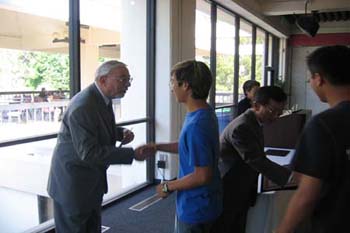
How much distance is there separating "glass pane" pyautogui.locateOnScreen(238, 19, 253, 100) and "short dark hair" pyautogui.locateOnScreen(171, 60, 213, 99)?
680 cm

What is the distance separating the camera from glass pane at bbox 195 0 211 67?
6.08m

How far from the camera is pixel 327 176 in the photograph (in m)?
1.26

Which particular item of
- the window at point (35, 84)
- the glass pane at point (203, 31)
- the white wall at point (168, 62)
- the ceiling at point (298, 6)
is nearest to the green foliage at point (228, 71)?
the glass pane at point (203, 31)

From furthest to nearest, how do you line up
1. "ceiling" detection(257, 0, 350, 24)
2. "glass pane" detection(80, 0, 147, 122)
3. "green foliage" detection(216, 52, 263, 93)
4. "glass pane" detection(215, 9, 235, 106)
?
"ceiling" detection(257, 0, 350, 24)
"green foliage" detection(216, 52, 263, 93)
"glass pane" detection(215, 9, 235, 106)
"glass pane" detection(80, 0, 147, 122)

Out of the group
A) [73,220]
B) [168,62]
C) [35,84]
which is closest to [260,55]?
[168,62]

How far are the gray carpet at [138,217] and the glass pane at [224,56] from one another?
304cm

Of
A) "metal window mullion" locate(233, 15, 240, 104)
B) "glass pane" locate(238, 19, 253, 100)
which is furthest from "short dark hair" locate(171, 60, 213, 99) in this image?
"glass pane" locate(238, 19, 253, 100)

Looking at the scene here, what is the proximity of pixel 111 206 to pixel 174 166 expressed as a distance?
44.7 inches

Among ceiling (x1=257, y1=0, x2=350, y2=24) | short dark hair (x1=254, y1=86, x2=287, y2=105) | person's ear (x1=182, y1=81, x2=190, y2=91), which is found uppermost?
ceiling (x1=257, y1=0, x2=350, y2=24)

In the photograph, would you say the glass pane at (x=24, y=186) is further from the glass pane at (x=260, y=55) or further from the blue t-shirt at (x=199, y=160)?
the glass pane at (x=260, y=55)

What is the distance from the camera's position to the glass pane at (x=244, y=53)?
27.9ft

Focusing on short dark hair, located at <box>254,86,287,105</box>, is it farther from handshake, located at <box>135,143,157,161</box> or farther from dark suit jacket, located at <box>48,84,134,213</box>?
dark suit jacket, located at <box>48,84,134,213</box>

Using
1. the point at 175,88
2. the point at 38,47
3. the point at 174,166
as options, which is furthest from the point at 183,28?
the point at 175,88

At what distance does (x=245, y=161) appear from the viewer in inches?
79.0
